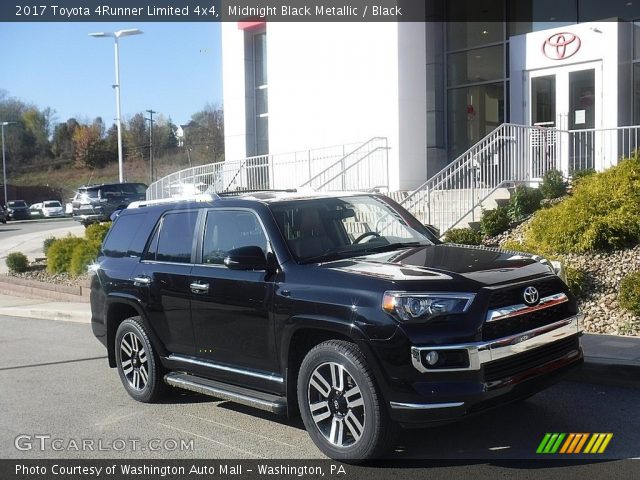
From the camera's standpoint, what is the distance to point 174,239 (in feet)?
21.8

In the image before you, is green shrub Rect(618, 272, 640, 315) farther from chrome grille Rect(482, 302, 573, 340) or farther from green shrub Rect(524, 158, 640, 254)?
chrome grille Rect(482, 302, 573, 340)

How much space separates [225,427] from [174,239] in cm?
183

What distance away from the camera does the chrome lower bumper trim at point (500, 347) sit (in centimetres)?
449

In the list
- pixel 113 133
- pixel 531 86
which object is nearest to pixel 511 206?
pixel 531 86

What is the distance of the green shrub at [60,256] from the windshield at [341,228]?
13.5m

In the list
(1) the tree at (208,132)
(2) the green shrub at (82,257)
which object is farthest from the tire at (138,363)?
(1) the tree at (208,132)

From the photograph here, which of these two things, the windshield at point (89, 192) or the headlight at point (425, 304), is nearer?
the headlight at point (425, 304)

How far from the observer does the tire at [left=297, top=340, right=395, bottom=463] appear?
467 cm

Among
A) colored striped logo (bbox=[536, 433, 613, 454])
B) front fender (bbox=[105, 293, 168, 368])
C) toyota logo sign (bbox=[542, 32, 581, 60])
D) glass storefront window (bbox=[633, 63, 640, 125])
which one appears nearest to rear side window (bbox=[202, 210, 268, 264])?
front fender (bbox=[105, 293, 168, 368])

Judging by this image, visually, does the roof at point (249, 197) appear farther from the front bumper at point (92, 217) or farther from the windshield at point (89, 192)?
the windshield at point (89, 192)

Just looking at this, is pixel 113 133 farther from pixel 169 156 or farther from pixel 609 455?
pixel 609 455

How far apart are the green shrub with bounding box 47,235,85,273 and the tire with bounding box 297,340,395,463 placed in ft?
46.9

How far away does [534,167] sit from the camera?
14266 millimetres

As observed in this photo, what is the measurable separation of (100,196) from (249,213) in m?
23.3
